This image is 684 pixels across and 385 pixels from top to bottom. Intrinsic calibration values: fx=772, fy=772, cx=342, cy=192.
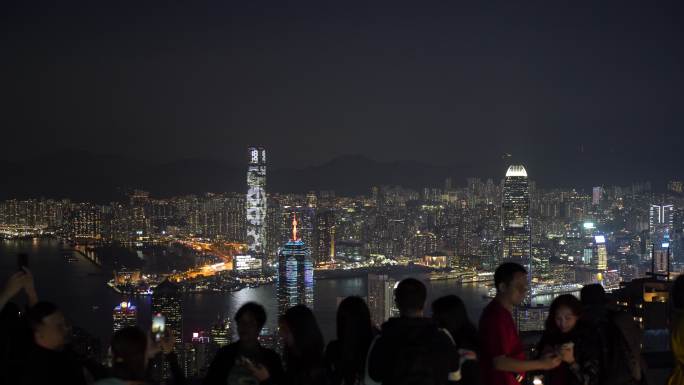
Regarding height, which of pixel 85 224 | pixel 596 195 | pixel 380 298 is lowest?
pixel 380 298

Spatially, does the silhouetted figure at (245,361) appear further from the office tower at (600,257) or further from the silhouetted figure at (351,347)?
the office tower at (600,257)

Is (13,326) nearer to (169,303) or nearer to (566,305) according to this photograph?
(566,305)

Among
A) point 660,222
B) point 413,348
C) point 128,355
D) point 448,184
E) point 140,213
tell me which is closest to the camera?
point 128,355

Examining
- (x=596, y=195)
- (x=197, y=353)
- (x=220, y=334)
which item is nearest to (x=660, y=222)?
(x=596, y=195)

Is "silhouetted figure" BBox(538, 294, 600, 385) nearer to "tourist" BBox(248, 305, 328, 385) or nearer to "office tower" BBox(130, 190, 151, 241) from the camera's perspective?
"tourist" BBox(248, 305, 328, 385)

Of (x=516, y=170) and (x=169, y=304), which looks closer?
(x=169, y=304)

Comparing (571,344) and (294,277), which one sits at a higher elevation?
(571,344)

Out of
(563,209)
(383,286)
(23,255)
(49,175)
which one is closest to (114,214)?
(49,175)
